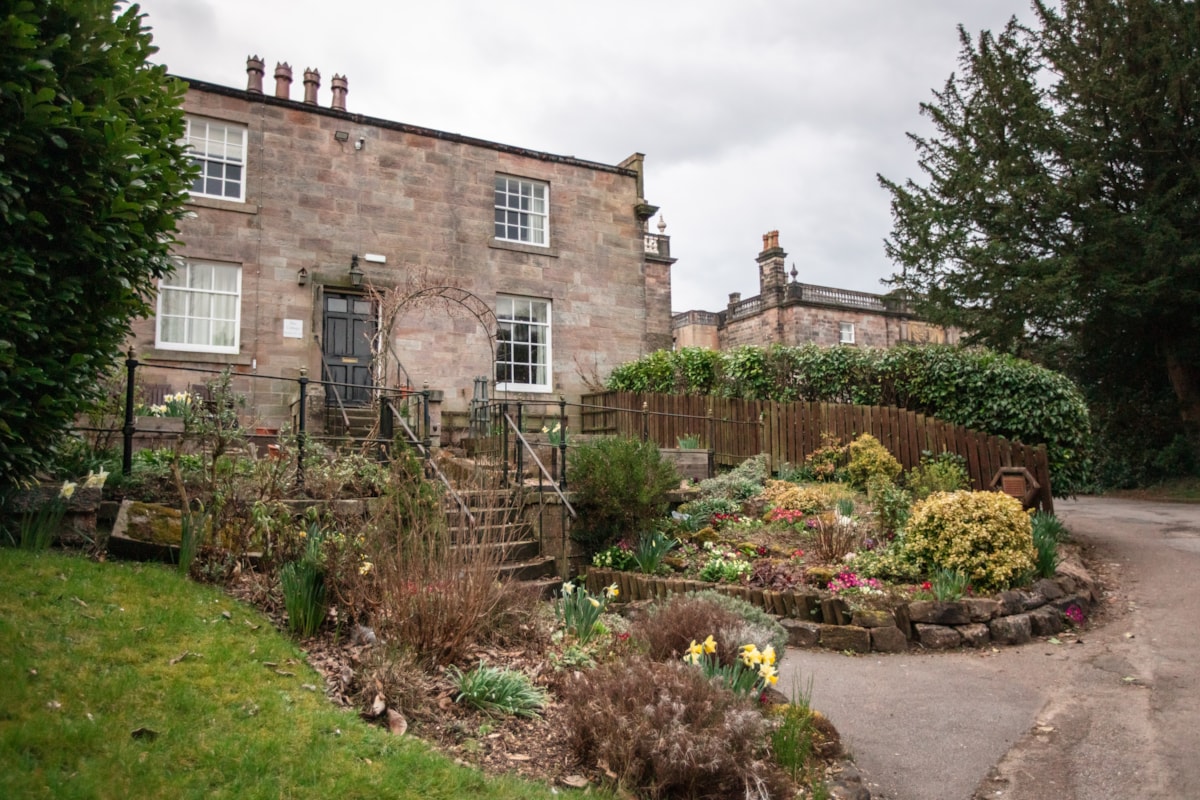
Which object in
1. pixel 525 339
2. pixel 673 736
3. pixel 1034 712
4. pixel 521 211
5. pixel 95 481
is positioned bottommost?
pixel 1034 712

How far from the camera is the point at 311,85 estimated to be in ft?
51.7

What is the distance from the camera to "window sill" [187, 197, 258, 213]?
14.3 metres

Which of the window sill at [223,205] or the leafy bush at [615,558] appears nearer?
the leafy bush at [615,558]

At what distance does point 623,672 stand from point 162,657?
2301mm

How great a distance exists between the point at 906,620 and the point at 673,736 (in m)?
4.31

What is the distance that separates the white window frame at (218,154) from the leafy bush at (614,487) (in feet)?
32.3

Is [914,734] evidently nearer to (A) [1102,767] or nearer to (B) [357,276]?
(A) [1102,767]

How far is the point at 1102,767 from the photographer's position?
4449mm

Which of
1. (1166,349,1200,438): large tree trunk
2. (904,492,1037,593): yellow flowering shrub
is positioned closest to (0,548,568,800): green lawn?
(904,492,1037,593): yellow flowering shrub

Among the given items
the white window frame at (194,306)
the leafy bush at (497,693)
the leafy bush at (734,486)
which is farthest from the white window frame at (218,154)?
the leafy bush at (497,693)

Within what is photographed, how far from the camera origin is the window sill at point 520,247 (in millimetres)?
16922

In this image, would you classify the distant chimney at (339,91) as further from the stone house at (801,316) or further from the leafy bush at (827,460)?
the stone house at (801,316)

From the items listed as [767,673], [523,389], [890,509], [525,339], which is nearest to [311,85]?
[525,339]

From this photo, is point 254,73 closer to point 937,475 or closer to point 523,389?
point 523,389
